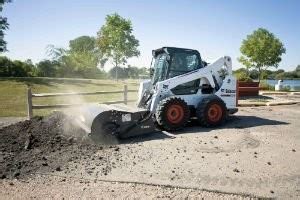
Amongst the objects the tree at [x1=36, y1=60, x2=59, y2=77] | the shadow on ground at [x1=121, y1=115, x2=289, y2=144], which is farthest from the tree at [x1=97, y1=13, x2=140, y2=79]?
the shadow on ground at [x1=121, y1=115, x2=289, y2=144]

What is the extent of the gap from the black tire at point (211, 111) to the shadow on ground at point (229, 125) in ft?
0.78

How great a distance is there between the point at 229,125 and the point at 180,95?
2.12m

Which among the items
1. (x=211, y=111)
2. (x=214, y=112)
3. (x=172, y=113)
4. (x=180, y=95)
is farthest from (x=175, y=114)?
(x=214, y=112)

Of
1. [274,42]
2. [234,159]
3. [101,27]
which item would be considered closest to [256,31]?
[274,42]

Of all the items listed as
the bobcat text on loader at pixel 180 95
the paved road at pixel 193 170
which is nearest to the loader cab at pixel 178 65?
the bobcat text on loader at pixel 180 95

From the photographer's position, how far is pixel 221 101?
455 inches

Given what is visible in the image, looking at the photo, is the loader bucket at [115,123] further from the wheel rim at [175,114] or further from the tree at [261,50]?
the tree at [261,50]

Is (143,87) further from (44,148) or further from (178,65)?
(44,148)

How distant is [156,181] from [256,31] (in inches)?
1820

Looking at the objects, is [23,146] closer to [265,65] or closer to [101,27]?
[101,27]

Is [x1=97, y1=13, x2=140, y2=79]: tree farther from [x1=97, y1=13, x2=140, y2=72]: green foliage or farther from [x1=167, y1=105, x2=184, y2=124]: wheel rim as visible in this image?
[x1=167, y1=105, x2=184, y2=124]: wheel rim

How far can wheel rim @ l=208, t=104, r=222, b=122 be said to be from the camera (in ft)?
37.3

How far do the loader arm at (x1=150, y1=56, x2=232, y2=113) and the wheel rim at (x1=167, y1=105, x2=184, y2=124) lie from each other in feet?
1.79

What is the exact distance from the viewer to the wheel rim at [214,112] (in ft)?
37.3
